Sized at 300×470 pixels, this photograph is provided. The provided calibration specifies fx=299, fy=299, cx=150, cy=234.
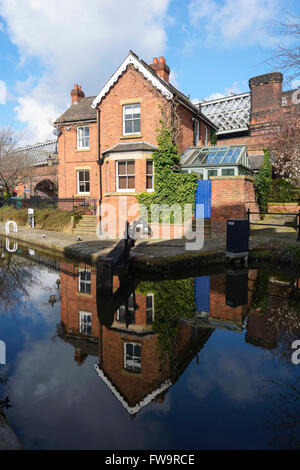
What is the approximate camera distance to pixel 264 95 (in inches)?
1206

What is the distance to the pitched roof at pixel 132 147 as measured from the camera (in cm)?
1525

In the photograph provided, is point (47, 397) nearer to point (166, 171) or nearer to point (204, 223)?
point (204, 223)

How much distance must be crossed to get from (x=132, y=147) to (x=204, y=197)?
4743mm

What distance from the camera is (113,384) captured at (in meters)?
3.69

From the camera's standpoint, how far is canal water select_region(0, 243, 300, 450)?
9.52 feet

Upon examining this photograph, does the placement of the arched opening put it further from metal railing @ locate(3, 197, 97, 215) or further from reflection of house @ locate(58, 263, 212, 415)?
reflection of house @ locate(58, 263, 212, 415)

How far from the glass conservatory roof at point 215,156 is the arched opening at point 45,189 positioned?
22030 mm

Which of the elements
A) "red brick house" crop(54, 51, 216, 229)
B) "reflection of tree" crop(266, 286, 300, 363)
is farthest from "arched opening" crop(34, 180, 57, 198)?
"reflection of tree" crop(266, 286, 300, 363)

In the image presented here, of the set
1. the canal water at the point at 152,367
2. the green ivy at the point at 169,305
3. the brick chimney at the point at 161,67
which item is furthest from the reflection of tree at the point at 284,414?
the brick chimney at the point at 161,67

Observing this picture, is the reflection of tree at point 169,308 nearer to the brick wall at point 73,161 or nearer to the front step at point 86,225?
the front step at point 86,225

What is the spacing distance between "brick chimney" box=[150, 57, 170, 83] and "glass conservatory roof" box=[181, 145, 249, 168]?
5.02m

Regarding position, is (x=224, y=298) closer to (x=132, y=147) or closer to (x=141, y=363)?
(x=141, y=363)
